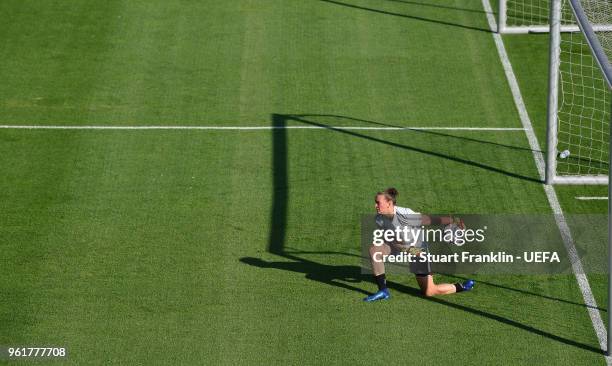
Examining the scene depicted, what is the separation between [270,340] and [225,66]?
26.2 ft

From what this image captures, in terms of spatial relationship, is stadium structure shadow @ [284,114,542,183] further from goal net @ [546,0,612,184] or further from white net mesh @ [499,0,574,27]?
white net mesh @ [499,0,574,27]

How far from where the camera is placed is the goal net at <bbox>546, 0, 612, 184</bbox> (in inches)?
643

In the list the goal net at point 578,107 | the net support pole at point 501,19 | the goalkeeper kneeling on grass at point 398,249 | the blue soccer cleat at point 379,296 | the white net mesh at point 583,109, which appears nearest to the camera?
the goalkeeper kneeling on grass at point 398,249

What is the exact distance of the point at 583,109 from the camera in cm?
1872

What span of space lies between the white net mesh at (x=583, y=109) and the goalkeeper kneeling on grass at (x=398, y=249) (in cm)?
397

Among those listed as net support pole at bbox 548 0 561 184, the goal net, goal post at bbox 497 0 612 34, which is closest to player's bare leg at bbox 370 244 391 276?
the goal net

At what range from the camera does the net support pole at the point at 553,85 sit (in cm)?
1614

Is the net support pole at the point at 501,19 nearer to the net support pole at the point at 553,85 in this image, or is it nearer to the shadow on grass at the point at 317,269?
the net support pole at the point at 553,85

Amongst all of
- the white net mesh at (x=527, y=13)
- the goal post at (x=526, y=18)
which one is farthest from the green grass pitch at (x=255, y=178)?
the white net mesh at (x=527, y=13)

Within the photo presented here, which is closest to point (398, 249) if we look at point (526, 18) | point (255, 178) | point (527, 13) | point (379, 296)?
point (379, 296)

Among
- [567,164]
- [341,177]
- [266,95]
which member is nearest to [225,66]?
[266,95]

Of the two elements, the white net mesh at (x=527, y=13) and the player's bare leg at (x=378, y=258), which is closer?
the player's bare leg at (x=378, y=258)

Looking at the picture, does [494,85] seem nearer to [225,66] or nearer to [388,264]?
[225,66]

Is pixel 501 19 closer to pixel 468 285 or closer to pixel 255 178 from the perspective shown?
pixel 255 178
